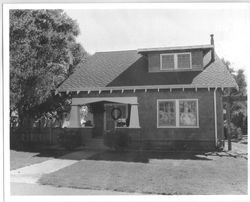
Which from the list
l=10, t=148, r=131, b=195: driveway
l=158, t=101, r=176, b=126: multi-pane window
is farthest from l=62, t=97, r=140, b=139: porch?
l=10, t=148, r=131, b=195: driveway

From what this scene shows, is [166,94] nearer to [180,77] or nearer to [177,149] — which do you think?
[180,77]

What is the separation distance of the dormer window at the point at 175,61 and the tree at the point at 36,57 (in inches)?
227

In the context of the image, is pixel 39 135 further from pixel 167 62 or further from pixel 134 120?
pixel 167 62

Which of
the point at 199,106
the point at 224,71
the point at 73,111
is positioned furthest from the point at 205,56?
the point at 73,111

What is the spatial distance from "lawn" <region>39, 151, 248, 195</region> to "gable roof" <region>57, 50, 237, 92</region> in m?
4.01

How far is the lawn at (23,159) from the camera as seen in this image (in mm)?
12245

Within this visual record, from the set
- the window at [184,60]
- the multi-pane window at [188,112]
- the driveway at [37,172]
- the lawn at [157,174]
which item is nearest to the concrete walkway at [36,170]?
the driveway at [37,172]

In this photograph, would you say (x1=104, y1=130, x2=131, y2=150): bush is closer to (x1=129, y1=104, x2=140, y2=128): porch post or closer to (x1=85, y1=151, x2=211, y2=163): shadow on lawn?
(x1=85, y1=151, x2=211, y2=163): shadow on lawn

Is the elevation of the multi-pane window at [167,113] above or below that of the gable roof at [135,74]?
below

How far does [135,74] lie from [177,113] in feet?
10.3

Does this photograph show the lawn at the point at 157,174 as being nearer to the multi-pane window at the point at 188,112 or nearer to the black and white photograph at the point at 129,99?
the black and white photograph at the point at 129,99

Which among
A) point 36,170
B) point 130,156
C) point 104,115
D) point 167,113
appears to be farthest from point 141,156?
point 104,115

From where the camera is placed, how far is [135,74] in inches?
698

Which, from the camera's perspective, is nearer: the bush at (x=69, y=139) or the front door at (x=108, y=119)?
the bush at (x=69, y=139)
